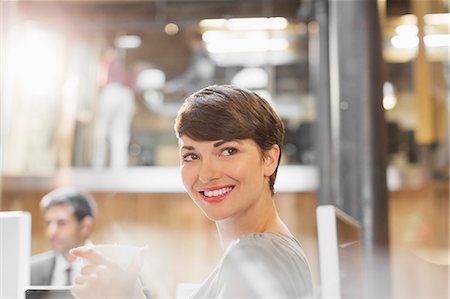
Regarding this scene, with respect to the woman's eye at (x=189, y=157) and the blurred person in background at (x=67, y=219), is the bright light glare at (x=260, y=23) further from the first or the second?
the woman's eye at (x=189, y=157)

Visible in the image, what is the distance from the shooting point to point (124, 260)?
32.4 inches

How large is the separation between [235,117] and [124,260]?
9.5 inches

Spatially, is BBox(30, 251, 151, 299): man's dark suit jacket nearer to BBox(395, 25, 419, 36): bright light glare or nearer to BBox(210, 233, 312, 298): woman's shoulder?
BBox(210, 233, 312, 298): woman's shoulder

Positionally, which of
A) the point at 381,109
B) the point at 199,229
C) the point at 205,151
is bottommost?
the point at 199,229

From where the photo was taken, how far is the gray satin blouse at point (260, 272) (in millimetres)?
792

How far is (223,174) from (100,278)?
0.22 metres

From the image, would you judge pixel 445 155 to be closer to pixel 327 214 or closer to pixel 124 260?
pixel 327 214

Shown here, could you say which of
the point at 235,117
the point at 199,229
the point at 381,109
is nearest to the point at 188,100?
the point at 235,117

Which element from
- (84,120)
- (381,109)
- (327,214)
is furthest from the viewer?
(84,120)

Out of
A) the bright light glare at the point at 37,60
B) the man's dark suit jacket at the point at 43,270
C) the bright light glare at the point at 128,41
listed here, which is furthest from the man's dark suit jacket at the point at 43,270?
the bright light glare at the point at 128,41

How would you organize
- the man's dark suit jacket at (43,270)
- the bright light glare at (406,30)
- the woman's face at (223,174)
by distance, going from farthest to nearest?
1. the bright light glare at (406,30)
2. the man's dark suit jacket at (43,270)
3. the woman's face at (223,174)

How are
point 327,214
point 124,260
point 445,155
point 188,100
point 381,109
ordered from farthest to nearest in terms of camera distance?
point 445,155
point 381,109
point 327,214
point 188,100
point 124,260

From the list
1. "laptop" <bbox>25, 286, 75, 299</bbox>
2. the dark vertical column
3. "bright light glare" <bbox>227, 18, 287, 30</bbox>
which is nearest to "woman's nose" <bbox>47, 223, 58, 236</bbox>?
the dark vertical column

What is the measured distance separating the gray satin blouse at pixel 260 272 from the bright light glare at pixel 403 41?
526 cm
